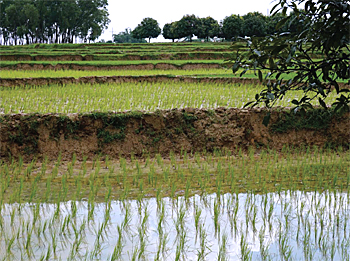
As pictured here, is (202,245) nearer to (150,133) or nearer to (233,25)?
(150,133)

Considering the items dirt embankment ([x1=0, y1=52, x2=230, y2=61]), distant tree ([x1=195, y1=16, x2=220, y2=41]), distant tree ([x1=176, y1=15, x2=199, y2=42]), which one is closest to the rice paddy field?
dirt embankment ([x1=0, y1=52, x2=230, y2=61])

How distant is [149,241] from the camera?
2707mm

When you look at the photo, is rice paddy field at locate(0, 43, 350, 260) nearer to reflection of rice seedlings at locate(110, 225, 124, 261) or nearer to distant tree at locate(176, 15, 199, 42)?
reflection of rice seedlings at locate(110, 225, 124, 261)

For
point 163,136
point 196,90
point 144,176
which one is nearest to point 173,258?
point 144,176

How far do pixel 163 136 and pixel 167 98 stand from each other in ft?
4.67

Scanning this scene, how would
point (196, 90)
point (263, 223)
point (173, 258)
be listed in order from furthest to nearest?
point (196, 90)
point (263, 223)
point (173, 258)

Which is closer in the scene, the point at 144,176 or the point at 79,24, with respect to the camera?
the point at 144,176

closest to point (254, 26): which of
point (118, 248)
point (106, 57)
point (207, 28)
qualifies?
point (207, 28)

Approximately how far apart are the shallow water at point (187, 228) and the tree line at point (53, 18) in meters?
38.0

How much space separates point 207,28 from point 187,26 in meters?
2.04

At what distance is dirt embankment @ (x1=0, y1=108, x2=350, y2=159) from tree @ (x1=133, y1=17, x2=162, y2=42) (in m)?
42.7

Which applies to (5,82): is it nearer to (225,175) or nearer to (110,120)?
(110,120)

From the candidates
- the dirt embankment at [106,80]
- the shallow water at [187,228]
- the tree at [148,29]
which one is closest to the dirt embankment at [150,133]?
the shallow water at [187,228]

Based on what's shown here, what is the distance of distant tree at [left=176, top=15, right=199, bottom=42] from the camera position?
133ft
